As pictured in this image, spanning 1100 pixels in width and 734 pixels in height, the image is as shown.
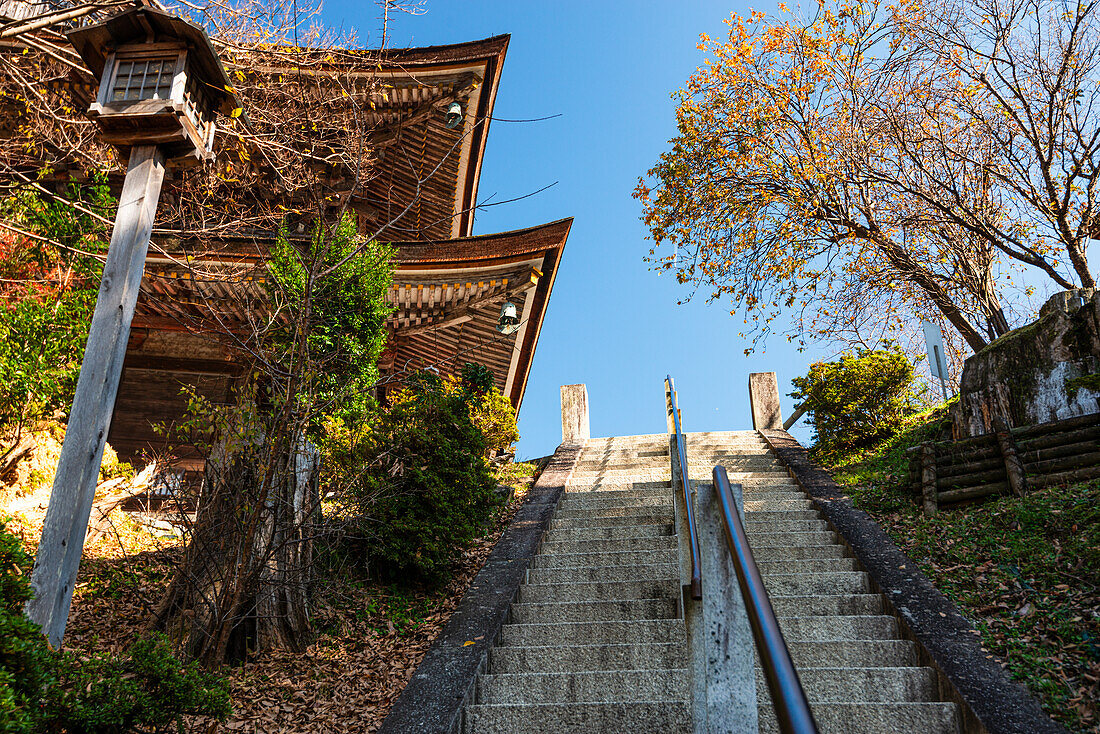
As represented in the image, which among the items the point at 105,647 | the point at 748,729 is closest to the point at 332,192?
the point at 105,647

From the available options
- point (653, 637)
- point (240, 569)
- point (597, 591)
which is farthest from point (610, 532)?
point (240, 569)

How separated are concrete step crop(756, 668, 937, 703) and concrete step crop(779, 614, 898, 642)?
1.74 ft

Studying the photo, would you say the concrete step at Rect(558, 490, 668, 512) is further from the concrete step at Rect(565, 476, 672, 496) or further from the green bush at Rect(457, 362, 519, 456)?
the green bush at Rect(457, 362, 519, 456)

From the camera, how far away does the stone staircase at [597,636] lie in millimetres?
3611

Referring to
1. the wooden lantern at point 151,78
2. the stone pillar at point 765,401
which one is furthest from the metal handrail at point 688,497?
the stone pillar at point 765,401

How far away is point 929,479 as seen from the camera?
20.9 feet

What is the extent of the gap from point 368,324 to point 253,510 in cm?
252

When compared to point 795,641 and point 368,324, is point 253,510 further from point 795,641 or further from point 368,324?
point 795,641

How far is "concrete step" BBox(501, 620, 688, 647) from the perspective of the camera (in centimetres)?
436

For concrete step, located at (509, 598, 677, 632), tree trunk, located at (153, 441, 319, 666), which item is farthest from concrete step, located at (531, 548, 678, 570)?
tree trunk, located at (153, 441, 319, 666)

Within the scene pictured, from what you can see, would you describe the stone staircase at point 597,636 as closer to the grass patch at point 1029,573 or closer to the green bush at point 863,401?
the grass patch at point 1029,573

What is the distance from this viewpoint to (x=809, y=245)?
9.66 meters

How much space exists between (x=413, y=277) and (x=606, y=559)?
445 cm

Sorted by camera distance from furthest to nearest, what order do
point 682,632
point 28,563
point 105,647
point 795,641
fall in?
point 105,647 → point 682,632 → point 795,641 → point 28,563
